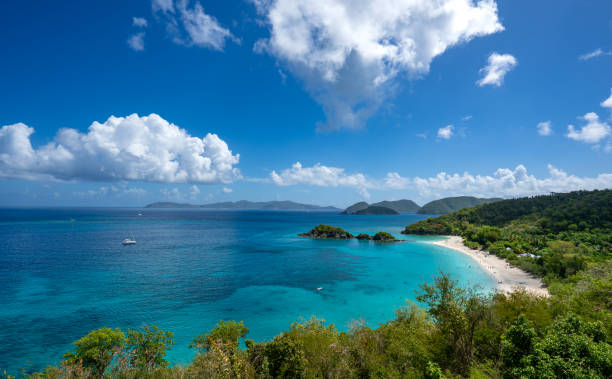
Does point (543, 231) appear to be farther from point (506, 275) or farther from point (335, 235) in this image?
point (335, 235)

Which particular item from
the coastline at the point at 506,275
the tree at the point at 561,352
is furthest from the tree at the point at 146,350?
the coastline at the point at 506,275

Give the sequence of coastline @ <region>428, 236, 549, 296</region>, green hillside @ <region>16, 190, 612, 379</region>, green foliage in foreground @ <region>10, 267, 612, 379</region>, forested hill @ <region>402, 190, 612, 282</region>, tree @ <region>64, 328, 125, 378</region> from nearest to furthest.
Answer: green foliage in foreground @ <region>10, 267, 612, 379</region> < green hillside @ <region>16, 190, 612, 379</region> < tree @ <region>64, 328, 125, 378</region> < coastline @ <region>428, 236, 549, 296</region> < forested hill @ <region>402, 190, 612, 282</region>

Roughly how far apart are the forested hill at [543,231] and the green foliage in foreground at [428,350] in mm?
38103

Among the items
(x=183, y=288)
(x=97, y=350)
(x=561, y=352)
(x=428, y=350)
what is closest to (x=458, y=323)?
(x=428, y=350)

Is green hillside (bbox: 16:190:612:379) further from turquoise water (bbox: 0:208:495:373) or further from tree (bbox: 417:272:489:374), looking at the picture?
turquoise water (bbox: 0:208:495:373)

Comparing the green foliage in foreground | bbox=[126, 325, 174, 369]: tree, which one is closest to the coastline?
the green foliage in foreground

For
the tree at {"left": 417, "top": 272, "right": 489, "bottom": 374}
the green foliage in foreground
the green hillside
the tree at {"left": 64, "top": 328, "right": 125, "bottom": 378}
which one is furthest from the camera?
the tree at {"left": 64, "top": 328, "right": 125, "bottom": 378}

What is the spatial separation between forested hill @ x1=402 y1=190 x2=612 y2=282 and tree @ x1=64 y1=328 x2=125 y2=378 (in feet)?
239

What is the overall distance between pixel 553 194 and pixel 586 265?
160675mm

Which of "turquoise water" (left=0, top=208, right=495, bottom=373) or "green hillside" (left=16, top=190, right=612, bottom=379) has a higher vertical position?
"green hillside" (left=16, top=190, right=612, bottom=379)

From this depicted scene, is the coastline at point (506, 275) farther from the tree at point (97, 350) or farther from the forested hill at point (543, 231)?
the tree at point (97, 350)

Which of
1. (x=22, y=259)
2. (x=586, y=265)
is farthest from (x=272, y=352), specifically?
(x=22, y=259)

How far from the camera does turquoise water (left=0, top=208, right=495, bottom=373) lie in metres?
31.5

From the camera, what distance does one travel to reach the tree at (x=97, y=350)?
19875 mm
